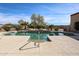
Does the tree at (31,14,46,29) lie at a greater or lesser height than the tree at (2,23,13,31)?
greater

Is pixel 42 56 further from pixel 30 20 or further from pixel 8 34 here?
pixel 8 34

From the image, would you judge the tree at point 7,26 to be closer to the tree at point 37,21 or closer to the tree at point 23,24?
the tree at point 23,24

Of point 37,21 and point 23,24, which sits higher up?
point 37,21

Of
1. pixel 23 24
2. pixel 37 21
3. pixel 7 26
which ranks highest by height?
pixel 37 21

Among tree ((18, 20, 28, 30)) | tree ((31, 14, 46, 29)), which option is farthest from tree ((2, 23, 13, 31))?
tree ((31, 14, 46, 29))

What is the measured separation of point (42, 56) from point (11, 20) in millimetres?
4286

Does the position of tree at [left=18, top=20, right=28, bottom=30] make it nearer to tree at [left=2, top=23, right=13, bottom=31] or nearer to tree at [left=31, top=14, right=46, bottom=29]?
tree at [left=31, top=14, right=46, bottom=29]

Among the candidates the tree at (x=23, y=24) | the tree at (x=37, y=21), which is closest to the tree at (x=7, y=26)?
the tree at (x=23, y=24)

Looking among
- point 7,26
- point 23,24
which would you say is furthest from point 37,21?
point 7,26

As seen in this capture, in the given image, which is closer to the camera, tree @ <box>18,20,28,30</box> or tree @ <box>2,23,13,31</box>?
tree @ <box>2,23,13,31</box>

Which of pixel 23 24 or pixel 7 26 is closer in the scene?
pixel 7 26

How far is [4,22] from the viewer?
29.8ft

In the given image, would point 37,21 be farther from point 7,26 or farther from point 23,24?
point 7,26

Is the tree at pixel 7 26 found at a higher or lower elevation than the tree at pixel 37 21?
lower
